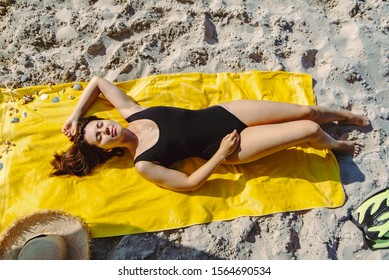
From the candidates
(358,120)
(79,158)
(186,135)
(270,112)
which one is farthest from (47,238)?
(358,120)

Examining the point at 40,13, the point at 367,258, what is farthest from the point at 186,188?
the point at 40,13

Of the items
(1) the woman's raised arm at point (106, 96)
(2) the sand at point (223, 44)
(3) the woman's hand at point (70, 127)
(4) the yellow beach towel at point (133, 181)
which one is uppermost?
(2) the sand at point (223, 44)

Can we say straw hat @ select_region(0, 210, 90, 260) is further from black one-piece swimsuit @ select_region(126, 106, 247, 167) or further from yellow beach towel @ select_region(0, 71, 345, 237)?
black one-piece swimsuit @ select_region(126, 106, 247, 167)

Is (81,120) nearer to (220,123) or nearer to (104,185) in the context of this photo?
(104,185)

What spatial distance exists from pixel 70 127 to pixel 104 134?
0.34 meters

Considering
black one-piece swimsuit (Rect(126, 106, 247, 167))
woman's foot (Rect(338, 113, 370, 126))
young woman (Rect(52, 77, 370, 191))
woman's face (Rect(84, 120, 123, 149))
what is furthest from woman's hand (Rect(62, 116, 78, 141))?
woman's foot (Rect(338, 113, 370, 126))

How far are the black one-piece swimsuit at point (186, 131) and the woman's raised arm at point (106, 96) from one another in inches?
4.5

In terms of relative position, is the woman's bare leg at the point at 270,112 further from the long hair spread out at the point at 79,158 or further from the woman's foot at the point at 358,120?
the long hair spread out at the point at 79,158

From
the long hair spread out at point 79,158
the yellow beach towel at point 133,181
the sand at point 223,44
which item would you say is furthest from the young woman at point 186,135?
the sand at point 223,44

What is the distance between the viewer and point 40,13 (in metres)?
3.34

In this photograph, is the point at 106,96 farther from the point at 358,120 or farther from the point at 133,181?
the point at 358,120

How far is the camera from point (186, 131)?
2762 millimetres

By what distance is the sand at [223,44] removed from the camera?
309 centimetres

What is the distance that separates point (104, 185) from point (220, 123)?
85 centimetres
